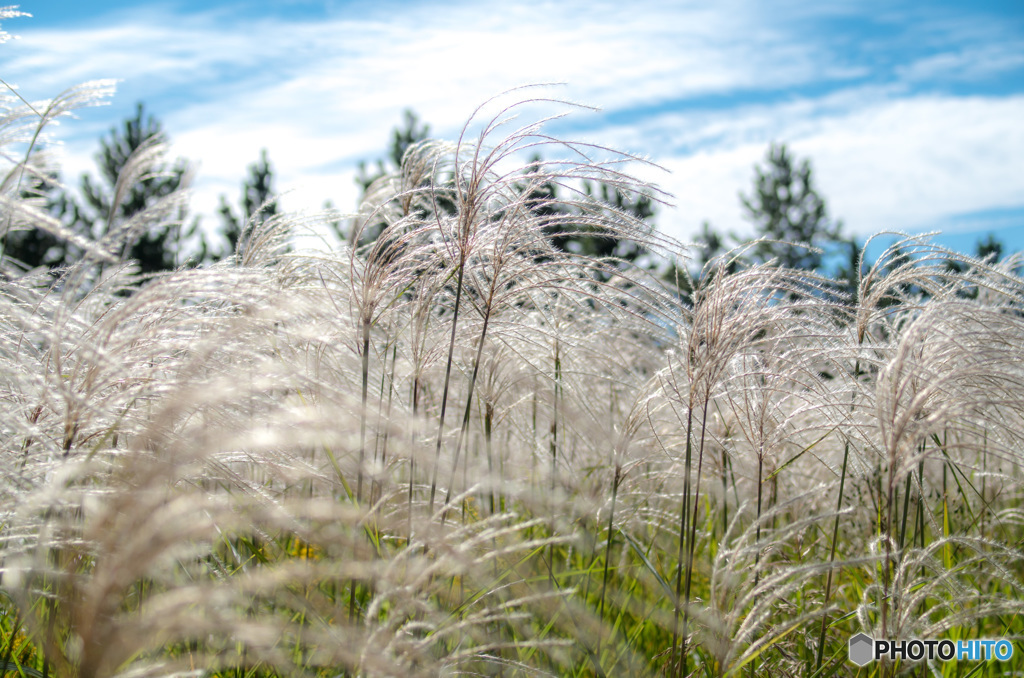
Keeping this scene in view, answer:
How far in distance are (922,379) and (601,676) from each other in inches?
45.8

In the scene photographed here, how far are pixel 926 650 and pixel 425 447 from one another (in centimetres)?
145

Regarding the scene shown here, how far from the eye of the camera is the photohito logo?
141cm

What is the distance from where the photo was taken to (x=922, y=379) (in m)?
1.65

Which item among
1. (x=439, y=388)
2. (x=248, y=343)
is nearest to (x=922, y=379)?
(x=248, y=343)

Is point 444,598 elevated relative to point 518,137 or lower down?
lower down

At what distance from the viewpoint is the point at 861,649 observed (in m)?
1.69

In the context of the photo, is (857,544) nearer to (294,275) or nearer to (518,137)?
(518,137)

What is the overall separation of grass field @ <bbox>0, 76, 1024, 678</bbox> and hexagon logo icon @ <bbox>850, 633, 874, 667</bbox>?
0.07 m

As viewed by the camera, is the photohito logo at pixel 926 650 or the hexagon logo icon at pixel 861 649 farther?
the hexagon logo icon at pixel 861 649

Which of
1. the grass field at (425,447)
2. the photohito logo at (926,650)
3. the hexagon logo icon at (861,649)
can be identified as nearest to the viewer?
the grass field at (425,447)

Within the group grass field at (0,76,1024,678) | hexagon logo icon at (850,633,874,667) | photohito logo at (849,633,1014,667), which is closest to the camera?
grass field at (0,76,1024,678)

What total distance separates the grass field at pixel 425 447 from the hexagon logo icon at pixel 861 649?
69mm

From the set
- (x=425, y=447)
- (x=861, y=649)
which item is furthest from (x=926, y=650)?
(x=425, y=447)

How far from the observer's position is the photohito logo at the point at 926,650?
1.41 meters
